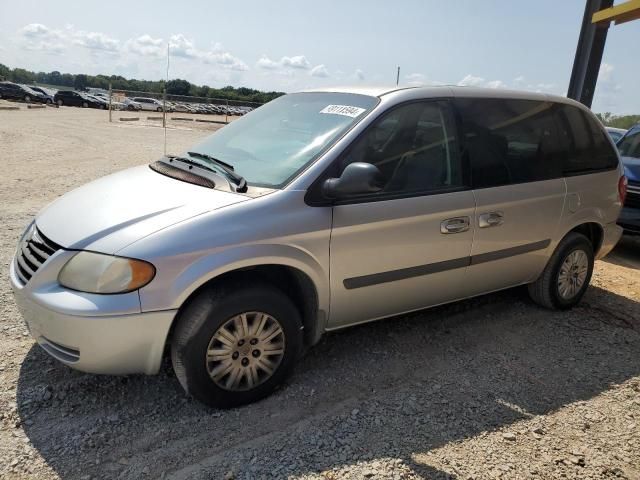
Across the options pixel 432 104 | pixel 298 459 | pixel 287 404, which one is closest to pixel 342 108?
pixel 432 104

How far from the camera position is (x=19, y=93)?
4331cm

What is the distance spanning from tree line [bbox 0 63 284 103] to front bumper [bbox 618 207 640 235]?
3063 centimetres

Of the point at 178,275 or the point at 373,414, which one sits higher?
the point at 178,275

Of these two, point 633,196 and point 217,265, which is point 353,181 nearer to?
point 217,265

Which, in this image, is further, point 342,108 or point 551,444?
point 342,108

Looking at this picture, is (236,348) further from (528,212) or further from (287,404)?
(528,212)

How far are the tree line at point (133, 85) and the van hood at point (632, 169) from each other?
2984 centimetres

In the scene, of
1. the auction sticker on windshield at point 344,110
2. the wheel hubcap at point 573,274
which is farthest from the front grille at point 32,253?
the wheel hubcap at point 573,274

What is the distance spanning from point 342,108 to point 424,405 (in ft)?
6.44

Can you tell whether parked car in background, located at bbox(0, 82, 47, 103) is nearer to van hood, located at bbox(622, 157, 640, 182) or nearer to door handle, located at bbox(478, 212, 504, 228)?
van hood, located at bbox(622, 157, 640, 182)

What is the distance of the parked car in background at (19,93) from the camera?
4278cm

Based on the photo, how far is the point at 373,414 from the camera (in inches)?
118

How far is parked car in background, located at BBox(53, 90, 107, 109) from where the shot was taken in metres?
45.0

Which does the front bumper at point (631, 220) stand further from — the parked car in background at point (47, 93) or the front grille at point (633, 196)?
the parked car in background at point (47, 93)
